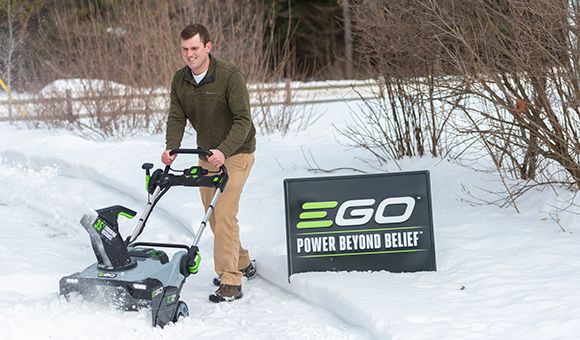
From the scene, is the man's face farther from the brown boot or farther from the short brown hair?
the brown boot

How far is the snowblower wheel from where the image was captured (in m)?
3.93

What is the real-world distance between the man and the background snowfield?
14.4 inches

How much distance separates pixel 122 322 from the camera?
12.2 ft

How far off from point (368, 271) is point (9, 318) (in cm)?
252

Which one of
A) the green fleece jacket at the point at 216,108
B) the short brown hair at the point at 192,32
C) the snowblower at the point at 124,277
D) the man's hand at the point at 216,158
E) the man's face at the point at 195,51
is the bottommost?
the snowblower at the point at 124,277

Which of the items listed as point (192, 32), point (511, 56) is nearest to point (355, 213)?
point (192, 32)

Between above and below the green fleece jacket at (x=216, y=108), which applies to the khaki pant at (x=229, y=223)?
below

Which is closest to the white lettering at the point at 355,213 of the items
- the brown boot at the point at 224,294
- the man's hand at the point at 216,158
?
the brown boot at the point at 224,294

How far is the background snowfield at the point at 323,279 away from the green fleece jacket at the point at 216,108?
118cm

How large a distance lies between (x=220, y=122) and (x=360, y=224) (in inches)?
52.0

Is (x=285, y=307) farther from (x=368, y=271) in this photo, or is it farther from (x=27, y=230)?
(x=27, y=230)

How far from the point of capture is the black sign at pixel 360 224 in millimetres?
4621

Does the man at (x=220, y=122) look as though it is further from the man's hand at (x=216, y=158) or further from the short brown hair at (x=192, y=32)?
the man's hand at (x=216, y=158)

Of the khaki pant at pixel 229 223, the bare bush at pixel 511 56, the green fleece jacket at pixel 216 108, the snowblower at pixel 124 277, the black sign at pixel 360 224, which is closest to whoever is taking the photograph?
the snowblower at pixel 124 277
